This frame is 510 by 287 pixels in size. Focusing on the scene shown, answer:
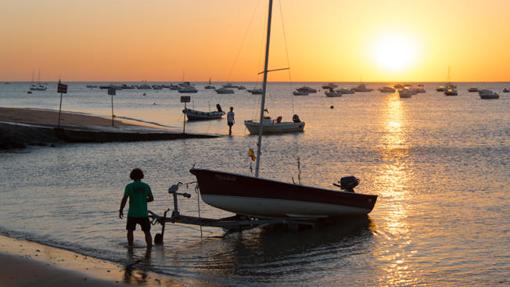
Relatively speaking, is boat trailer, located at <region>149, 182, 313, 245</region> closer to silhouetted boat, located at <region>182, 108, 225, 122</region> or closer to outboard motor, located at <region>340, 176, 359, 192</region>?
outboard motor, located at <region>340, 176, 359, 192</region>

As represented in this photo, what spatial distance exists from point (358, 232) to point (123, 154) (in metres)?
21.3

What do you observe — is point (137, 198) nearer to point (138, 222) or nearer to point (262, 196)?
point (138, 222)

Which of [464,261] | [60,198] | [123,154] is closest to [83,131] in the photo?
[123,154]

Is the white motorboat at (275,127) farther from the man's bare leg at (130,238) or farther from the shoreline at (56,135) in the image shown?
the man's bare leg at (130,238)

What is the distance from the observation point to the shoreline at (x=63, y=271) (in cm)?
1296

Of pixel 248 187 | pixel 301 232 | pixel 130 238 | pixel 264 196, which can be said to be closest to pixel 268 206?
pixel 264 196

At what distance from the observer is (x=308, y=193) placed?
19.4 m

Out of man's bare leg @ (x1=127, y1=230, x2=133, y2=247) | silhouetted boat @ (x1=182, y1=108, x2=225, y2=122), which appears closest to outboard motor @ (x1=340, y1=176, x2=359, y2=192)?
man's bare leg @ (x1=127, y1=230, x2=133, y2=247)

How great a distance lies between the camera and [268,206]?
19.0m

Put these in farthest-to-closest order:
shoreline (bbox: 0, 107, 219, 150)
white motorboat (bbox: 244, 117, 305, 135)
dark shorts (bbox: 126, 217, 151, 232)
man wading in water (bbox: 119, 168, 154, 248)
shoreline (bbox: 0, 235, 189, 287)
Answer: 1. white motorboat (bbox: 244, 117, 305, 135)
2. shoreline (bbox: 0, 107, 219, 150)
3. dark shorts (bbox: 126, 217, 151, 232)
4. man wading in water (bbox: 119, 168, 154, 248)
5. shoreline (bbox: 0, 235, 189, 287)

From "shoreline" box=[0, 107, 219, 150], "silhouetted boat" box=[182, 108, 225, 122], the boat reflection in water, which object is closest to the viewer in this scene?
the boat reflection in water

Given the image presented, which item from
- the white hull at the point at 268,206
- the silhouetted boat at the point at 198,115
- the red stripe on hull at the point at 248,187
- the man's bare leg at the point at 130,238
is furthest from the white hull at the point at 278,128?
the man's bare leg at the point at 130,238

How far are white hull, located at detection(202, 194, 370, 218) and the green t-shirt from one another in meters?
3.22

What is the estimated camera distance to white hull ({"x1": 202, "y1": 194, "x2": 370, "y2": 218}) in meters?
18.7
